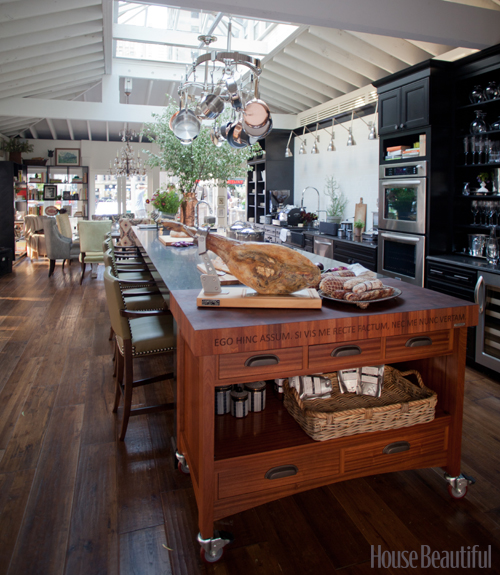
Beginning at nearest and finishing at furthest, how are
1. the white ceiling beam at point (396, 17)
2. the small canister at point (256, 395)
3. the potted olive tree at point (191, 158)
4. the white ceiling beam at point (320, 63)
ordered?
the small canister at point (256, 395) < the white ceiling beam at point (396, 17) < the potted olive tree at point (191, 158) < the white ceiling beam at point (320, 63)

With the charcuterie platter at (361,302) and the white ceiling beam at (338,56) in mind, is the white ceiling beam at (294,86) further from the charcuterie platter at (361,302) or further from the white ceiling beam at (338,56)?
the charcuterie platter at (361,302)

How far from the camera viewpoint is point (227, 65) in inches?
115

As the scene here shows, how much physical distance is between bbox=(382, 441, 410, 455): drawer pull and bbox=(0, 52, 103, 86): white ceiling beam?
7.48 meters

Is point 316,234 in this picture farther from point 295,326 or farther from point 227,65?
point 295,326

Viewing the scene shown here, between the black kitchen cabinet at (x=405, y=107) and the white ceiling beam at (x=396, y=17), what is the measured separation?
0.49 metres

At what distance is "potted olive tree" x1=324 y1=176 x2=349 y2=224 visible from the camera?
734 centimetres

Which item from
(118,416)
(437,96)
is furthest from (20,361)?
(437,96)

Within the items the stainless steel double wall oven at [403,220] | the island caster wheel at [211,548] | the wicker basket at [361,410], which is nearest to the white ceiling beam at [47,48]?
the stainless steel double wall oven at [403,220]

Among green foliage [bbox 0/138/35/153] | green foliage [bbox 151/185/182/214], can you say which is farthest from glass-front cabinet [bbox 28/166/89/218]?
green foliage [bbox 151/185/182/214]

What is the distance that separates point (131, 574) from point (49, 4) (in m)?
5.65

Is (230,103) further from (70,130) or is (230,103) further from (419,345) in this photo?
(70,130)

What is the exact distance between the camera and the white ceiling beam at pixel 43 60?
646 centimetres

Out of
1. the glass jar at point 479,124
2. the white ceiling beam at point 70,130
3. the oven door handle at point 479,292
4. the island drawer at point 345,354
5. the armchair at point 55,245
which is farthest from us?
the white ceiling beam at point 70,130

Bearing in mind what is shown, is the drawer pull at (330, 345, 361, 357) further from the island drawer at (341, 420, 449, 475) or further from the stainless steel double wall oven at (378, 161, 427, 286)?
the stainless steel double wall oven at (378, 161, 427, 286)
